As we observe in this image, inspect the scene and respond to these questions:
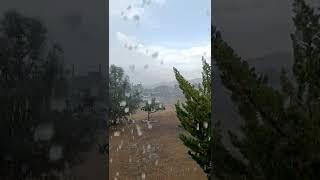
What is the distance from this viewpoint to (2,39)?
8.64ft

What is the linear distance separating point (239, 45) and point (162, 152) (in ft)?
31.8

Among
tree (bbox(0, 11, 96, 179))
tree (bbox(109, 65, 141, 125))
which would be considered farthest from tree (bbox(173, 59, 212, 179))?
tree (bbox(109, 65, 141, 125))

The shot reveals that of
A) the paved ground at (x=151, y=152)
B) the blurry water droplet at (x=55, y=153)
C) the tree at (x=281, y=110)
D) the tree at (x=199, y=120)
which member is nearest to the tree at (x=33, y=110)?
the blurry water droplet at (x=55, y=153)

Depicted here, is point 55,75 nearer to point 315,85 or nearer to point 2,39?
point 2,39

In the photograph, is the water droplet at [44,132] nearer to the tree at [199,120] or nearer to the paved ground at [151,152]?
the tree at [199,120]

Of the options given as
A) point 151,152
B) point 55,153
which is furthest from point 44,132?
Answer: point 151,152

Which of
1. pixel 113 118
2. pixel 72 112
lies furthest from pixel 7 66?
pixel 113 118

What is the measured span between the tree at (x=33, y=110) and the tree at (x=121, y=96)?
7.36 metres

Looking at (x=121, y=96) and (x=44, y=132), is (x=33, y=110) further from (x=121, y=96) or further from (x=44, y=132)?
(x=121, y=96)

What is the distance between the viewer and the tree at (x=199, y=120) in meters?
5.53

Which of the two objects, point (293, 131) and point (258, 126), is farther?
point (258, 126)

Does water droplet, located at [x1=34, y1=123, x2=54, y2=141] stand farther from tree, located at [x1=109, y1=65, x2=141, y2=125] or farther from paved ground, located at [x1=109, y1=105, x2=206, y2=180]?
tree, located at [x1=109, y1=65, x2=141, y2=125]

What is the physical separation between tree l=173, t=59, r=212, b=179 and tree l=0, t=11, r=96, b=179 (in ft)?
9.55

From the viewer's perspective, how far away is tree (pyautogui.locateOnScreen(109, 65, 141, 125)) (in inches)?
417
